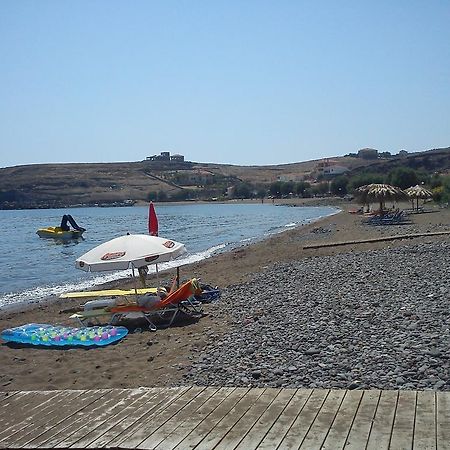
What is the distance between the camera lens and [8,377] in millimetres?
9094

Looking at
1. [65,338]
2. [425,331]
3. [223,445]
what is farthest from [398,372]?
[65,338]

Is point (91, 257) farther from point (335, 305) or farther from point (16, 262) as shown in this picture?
point (16, 262)

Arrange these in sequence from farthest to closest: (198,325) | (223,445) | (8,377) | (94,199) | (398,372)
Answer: (94,199)
(198,325)
(8,377)
(398,372)
(223,445)

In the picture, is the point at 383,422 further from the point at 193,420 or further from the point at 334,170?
the point at 334,170

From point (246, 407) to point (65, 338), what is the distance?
21.5 feet

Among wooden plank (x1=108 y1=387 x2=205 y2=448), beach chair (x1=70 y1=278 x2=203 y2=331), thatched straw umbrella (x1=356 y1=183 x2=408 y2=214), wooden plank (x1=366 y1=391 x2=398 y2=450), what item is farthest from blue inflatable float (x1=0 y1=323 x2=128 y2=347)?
thatched straw umbrella (x1=356 y1=183 x2=408 y2=214)

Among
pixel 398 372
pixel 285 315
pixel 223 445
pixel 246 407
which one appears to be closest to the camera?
pixel 223 445

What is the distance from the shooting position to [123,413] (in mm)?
5258

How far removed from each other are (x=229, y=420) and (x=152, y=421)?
66cm

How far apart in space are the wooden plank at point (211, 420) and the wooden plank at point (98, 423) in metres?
0.80

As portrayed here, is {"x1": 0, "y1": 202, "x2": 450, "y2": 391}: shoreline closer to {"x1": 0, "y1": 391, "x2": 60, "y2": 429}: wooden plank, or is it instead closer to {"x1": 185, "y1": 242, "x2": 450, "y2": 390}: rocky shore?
{"x1": 185, "y1": 242, "x2": 450, "y2": 390}: rocky shore

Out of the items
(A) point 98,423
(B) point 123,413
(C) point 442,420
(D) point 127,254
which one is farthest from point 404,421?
(D) point 127,254

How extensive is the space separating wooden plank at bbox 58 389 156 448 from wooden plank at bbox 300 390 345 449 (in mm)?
1705

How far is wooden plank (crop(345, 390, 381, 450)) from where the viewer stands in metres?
4.13
